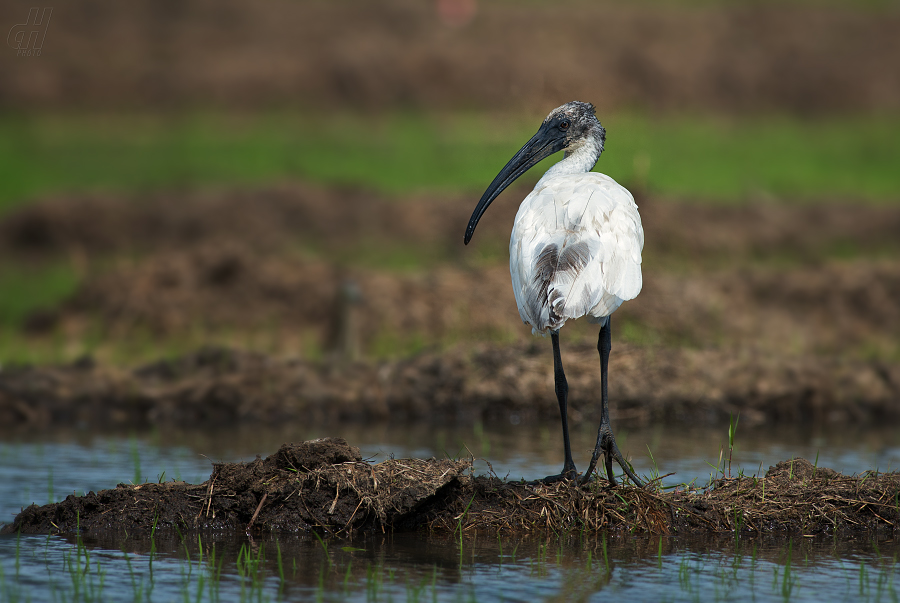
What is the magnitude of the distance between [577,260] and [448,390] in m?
4.63

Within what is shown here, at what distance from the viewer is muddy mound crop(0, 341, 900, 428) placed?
33.3 feet

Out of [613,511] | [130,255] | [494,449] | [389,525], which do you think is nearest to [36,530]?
[389,525]

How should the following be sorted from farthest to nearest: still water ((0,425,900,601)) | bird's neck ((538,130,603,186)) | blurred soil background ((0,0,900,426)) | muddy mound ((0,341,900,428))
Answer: blurred soil background ((0,0,900,426)), muddy mound ((0,341,900,428)), bird's neck ((538,130,603,186)), still water ((0,425,900,601))

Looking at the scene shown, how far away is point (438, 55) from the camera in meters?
32.1

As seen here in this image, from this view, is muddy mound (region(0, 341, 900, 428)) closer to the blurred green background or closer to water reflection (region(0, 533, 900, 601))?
the blurred green background

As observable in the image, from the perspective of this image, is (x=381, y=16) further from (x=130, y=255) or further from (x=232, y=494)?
(x=232, y=494)

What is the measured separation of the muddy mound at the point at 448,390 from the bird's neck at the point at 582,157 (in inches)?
129

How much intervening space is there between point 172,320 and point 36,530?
7.90 m

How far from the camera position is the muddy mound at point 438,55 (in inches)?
1191

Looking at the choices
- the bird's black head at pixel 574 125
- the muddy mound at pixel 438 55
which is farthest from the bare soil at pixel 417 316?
the muddy mound at pixel 438 55

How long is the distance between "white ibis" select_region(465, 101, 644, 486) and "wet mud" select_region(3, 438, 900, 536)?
0.23 metres

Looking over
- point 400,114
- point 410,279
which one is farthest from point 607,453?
point 400,114
